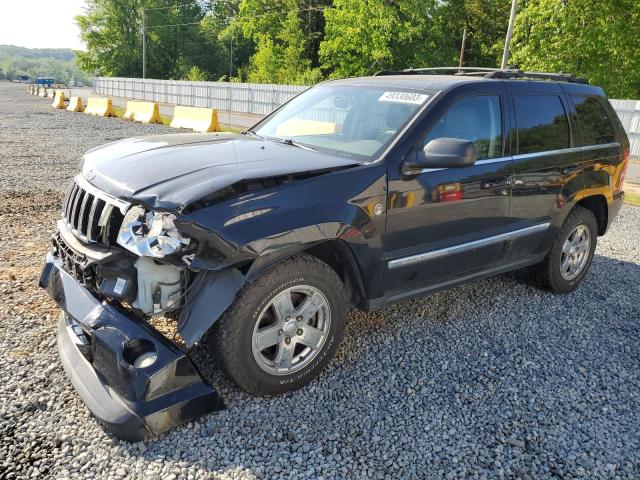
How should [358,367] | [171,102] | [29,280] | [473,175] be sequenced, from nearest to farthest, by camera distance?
[358,367] < [473,175] < [29,280] < [171,102]

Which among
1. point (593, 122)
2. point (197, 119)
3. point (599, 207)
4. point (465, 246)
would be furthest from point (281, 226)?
point (197, 119)

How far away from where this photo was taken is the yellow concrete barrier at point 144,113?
20.1m

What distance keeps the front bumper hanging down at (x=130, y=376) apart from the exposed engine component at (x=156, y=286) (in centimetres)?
16

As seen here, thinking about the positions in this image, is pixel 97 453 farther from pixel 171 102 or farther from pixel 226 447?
pixel 171 102

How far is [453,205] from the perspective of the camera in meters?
3.73

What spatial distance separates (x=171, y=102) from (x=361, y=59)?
62.9ft

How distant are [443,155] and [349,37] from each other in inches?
1800

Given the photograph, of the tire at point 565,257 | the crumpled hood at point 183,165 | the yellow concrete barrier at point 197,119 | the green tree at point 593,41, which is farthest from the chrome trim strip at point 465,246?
the green tree at point 593,41

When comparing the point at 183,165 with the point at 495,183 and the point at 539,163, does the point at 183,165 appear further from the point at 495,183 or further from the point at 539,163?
the point at 539,163

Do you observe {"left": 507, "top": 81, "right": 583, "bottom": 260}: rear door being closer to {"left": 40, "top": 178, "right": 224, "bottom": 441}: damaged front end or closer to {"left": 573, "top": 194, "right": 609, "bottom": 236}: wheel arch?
{"left": 573, "top": 194, "right": 609, "bottom": 236}: wheel arch

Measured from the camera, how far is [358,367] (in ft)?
11.7

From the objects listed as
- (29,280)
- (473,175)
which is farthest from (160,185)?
(29,280)

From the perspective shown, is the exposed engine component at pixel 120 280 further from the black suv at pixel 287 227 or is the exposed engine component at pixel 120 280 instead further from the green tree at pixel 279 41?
the green tree at pixel 279 41

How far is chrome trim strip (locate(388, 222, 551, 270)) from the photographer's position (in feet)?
11.6
